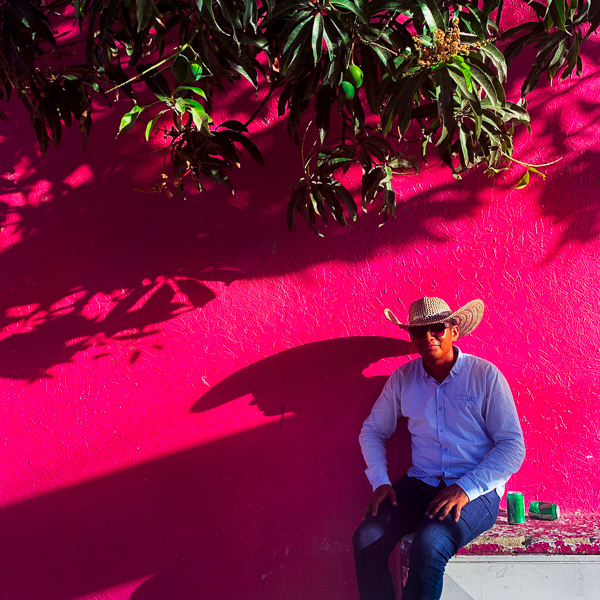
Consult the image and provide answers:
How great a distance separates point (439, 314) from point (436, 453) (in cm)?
54

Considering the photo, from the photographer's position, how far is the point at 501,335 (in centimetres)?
259

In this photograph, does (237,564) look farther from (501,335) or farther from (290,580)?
(501,335)

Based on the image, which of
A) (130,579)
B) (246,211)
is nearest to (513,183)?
(246,211)

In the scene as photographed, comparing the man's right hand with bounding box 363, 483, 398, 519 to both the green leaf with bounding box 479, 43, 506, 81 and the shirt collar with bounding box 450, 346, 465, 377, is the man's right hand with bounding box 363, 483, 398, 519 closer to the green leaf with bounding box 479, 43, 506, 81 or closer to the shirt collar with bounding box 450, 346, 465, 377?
the shirt collar with bounding box 450, 346, 465, 377

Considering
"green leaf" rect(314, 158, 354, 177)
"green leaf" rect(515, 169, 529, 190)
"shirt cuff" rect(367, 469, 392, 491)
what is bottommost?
"shirt cuff" rect(367, 469, 392, 491)

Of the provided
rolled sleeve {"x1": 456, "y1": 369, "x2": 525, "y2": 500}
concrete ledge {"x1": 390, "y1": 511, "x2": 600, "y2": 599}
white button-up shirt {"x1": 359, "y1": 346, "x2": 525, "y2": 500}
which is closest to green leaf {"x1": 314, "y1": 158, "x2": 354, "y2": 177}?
white button-up shirt {"x1": 359, "y1": 346, "x2": 525, "y2": 500}

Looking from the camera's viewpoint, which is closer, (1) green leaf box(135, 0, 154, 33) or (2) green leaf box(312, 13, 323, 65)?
(1) green leaf box(135, 0, 154, 33)

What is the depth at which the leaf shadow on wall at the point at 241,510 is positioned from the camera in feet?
8.51

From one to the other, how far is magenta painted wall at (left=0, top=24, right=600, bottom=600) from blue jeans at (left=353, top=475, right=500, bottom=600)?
12.9 inches

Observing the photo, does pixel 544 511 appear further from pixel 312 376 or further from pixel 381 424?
pixel 312 376

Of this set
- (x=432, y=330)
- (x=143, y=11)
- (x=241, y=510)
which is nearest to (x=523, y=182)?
(x=432, y=330)

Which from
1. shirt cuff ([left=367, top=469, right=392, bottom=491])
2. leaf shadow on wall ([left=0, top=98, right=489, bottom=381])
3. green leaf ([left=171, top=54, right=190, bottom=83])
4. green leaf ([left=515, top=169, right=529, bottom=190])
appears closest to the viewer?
green leaf ([left=171, top=54, right=190, bottom=83])

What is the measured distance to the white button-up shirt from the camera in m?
2.23

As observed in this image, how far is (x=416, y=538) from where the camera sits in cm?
207
